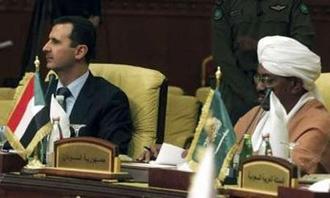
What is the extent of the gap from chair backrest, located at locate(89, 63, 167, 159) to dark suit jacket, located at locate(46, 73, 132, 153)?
7 centimetres

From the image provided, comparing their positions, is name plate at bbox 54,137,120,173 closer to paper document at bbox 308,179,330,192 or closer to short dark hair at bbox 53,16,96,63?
paper document at bbox 308,179,330,192

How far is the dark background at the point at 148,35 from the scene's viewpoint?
33.0 ft

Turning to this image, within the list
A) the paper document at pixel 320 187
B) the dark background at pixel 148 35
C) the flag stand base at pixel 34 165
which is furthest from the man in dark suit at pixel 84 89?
the dark background at pixel 148 35

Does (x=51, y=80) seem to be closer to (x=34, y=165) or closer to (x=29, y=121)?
(x=29, y=121)

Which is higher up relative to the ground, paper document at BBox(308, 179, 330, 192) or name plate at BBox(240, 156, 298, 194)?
name plate at BBox(240, 156, 298, 194)

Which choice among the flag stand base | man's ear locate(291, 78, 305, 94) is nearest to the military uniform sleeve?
man's ear locate(291, 78, 305, 94)

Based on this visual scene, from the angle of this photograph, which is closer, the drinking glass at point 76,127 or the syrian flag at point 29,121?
the syrian flag at point 29,121

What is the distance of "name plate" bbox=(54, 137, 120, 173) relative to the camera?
493 cm

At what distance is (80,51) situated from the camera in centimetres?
652

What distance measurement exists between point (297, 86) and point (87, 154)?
3.12ft

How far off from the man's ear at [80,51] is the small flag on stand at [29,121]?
831 mm

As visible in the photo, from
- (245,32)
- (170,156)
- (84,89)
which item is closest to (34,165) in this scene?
(170,156)

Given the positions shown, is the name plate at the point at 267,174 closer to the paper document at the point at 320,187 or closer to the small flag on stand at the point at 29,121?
the paper document at the point at 320,187

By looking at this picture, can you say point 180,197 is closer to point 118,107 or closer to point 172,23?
point 118,107
